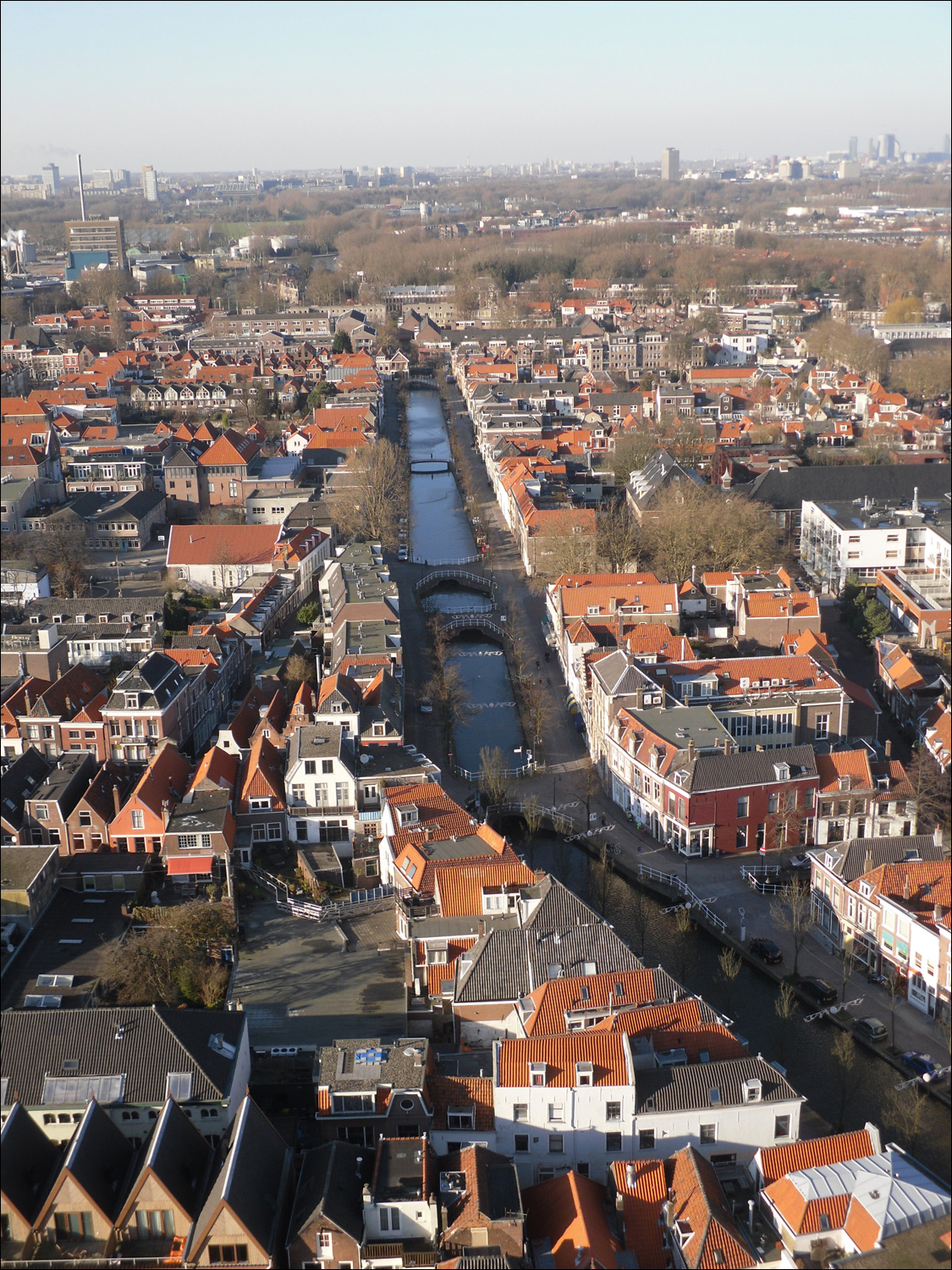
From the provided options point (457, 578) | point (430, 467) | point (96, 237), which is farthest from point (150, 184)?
point (457, 578)

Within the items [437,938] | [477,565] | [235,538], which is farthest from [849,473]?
[437,938]

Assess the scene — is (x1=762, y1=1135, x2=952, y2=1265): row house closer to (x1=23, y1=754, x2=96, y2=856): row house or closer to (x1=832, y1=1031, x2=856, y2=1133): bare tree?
(x1=832, y1=1031, x2=856, y2=1133): bare tree

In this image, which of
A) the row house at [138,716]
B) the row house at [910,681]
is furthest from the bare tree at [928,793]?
the row house at [138,716]

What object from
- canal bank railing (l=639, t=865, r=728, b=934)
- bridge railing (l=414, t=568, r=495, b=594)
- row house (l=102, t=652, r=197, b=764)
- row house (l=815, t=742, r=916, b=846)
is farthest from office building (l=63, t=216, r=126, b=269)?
canal bank railing (l=639, t=865, r=728, b=934)

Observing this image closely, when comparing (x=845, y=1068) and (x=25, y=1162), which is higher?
(x=25, y=1162)

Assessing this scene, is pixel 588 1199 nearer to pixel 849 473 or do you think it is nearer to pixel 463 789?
pixel 463 789

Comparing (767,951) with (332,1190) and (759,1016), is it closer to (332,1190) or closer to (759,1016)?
(759,1016)
